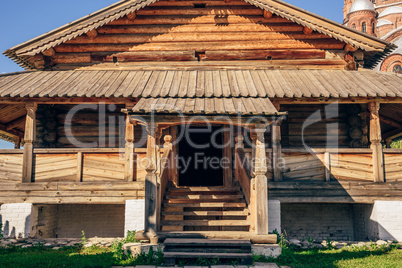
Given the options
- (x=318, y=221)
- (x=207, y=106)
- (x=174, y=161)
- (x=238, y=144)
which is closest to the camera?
(x=207, y=106)

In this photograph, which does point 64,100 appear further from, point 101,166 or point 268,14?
point 268,14

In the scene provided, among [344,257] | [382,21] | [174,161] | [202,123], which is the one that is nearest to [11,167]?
[174,161]

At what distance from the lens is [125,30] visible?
1237 centimetres

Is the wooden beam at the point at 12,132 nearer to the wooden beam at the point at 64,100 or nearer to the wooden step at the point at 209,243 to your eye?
the wooden beam at the point at 64,100

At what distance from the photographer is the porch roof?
837 centimetres

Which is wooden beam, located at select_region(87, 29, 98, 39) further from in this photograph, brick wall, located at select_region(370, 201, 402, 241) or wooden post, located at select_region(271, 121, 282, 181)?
brick wall, located at select_region(370, 201, 402, 241)

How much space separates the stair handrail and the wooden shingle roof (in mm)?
1660

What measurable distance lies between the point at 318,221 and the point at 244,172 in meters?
4.02

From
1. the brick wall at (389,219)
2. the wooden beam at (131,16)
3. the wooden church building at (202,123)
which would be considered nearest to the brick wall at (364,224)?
the wooden church building at (202,123)

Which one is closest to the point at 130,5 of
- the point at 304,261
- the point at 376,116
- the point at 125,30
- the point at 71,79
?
the point at 125,30

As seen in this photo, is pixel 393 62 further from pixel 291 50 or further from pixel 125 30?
pixel 125 30

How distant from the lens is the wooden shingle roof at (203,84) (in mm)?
10031

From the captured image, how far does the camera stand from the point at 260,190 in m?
8.25

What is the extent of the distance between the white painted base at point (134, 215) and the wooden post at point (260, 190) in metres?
3.29
